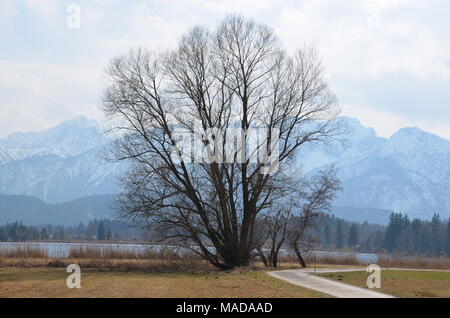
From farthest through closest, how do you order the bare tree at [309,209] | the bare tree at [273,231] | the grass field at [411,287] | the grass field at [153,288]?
1. the bare tree at [309,209]
2. the bare tree at [273,231]
3. the grass field at [411,287]
4. the grass field at [153,288]

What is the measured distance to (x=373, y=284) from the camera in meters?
24.7

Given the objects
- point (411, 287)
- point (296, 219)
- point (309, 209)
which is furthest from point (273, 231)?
point (411, 287)

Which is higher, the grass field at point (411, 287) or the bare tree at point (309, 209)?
the bare tree at point (309, 209)

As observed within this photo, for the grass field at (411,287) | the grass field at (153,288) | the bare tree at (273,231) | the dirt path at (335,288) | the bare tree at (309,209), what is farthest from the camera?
the bare tree at (309,209)

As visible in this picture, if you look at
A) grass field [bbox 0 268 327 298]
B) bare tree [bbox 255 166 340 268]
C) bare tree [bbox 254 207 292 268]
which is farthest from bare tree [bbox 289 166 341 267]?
grass field [bbox 0 268 327 298]

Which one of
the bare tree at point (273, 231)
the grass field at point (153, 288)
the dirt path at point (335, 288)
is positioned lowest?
the dirt path at point (335, 288)

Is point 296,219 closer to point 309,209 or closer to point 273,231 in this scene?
point 309,209

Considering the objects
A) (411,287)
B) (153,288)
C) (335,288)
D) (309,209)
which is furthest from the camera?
(309,209)

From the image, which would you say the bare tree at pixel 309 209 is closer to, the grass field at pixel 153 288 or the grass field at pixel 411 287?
the grass field at pixel 411 287

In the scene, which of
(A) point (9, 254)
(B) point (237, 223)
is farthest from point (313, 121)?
(A) point (9, 254)

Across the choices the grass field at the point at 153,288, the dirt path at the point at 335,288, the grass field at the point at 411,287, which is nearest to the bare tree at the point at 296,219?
the grass field at the point at 411,287

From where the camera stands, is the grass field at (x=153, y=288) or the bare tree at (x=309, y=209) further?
the bare tree at (x=309, y=209)

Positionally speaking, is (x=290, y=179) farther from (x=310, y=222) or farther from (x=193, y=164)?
(x=310, y=222)
